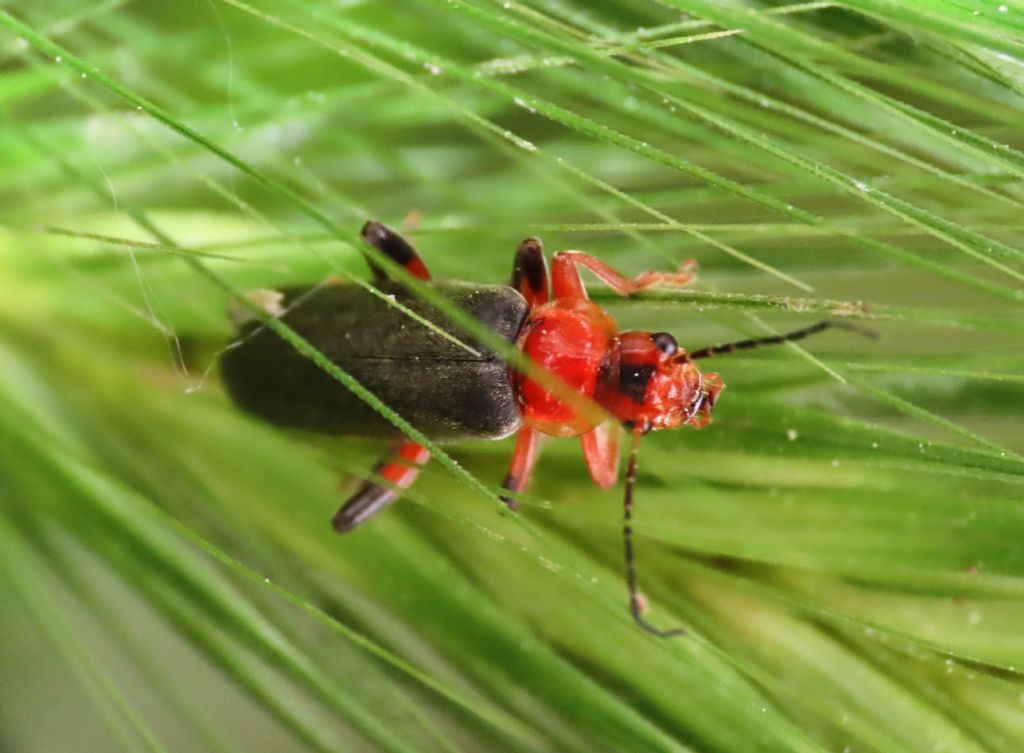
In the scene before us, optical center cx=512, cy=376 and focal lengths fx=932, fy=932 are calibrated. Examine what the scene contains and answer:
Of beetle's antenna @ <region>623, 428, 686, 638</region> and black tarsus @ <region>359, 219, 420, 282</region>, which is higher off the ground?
black tarsus @ <region>359, 219, 420, 282</region>

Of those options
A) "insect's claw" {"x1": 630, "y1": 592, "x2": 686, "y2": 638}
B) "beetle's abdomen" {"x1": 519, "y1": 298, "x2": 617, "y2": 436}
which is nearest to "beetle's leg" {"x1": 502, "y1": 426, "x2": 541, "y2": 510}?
"beetle's abdomen" {"x1": 519, "y1": 298, "x2": 617, "y2": 436}

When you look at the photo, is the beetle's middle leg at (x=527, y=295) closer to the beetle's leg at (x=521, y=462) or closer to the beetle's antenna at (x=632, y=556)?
the beetle's leg at (x=521, y=462)

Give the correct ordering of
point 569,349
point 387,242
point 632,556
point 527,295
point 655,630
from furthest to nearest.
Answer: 1. point 527,295
2. point 569,349
3. point 387,242
4. point 632,556
5. point 655,630

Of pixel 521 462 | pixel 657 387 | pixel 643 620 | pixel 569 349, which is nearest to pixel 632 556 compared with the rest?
pixel 643 620

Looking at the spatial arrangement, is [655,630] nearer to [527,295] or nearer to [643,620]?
[643,620]

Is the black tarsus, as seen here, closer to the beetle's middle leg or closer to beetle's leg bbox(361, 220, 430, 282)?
beetle's leg bbox(361, 220, 430, 282)

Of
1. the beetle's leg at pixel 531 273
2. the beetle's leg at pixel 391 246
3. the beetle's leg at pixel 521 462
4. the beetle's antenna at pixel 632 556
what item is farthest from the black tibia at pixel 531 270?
the beetle's antenna at pixel 632 556

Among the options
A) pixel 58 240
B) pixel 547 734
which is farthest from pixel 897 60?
pixel 58 240
